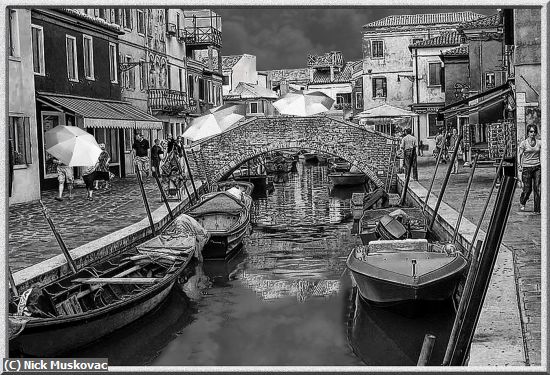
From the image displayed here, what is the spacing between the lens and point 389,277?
938 centimetres

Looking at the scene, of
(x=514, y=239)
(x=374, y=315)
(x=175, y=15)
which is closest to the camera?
(x=374, y=315)

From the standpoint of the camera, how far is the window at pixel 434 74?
3672 centimetres

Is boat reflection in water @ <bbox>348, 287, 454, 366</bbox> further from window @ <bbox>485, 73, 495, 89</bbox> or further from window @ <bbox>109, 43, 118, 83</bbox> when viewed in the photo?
window @ <bbox>485, 73, 495, 89</bbox>

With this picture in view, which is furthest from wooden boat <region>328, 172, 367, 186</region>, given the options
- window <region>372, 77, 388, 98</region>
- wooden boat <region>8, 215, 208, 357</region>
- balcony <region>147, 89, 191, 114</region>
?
wooden boat <region>8, 215, 208, 357</region>

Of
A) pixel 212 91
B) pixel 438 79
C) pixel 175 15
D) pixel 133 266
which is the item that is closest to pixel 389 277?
pixel 133 266

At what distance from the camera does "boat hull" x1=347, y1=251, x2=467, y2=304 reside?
9.24 m

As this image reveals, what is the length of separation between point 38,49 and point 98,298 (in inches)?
422

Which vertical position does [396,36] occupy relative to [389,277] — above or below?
above

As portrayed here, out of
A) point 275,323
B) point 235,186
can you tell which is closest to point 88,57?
point 235,186

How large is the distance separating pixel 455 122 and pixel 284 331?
25.9 m

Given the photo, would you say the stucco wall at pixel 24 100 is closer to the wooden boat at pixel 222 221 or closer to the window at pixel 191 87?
the wooden boat at pixel 222 221

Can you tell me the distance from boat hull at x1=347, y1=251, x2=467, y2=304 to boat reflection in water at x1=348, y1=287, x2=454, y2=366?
0.57 feet

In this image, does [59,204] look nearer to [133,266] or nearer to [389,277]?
[133,266]

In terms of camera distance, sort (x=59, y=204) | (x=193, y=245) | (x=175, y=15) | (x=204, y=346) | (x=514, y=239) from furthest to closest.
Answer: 1. (x=175, y=15)
2. (x=59, y=204)
3. (x=193, y=245)
4. (x=514, y=239)
5. (x=204, y=346)
